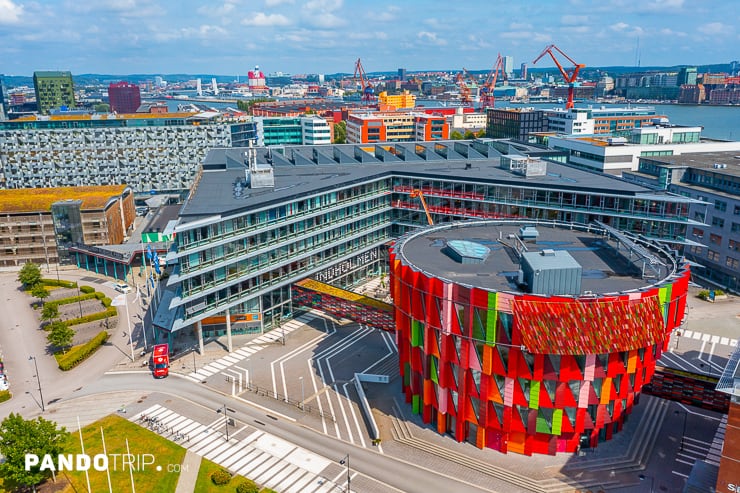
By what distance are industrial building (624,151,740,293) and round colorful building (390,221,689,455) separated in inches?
1765

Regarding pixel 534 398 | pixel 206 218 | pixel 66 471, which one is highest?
pixel 206 218

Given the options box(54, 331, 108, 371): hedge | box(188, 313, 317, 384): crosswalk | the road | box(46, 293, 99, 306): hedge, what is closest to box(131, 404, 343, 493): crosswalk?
the road

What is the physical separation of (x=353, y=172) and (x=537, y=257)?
5390 centimetres

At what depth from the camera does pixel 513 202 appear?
9138 cm

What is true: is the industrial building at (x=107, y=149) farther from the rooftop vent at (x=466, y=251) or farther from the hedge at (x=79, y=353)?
the rooftop vent at (x=466, y=251)

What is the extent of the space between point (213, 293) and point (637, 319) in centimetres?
5012

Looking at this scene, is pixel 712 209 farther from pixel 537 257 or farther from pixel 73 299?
pixel 73 299

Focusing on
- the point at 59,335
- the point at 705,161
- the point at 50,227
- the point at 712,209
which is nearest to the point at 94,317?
the point at 59,335

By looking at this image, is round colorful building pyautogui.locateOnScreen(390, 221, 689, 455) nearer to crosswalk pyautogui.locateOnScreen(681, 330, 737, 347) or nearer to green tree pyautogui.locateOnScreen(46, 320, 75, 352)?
crosswalk pyautogui.locateOnScreen(681, 330, 737, 347)

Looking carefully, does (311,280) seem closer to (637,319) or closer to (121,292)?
(121,292)

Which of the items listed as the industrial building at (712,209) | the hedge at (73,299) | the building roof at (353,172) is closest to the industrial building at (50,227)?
the hedge at (73,299)

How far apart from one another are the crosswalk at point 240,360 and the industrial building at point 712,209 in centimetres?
6079

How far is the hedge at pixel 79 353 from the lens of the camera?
71750mm

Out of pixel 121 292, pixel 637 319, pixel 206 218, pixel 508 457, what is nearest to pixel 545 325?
pixel 637 319
